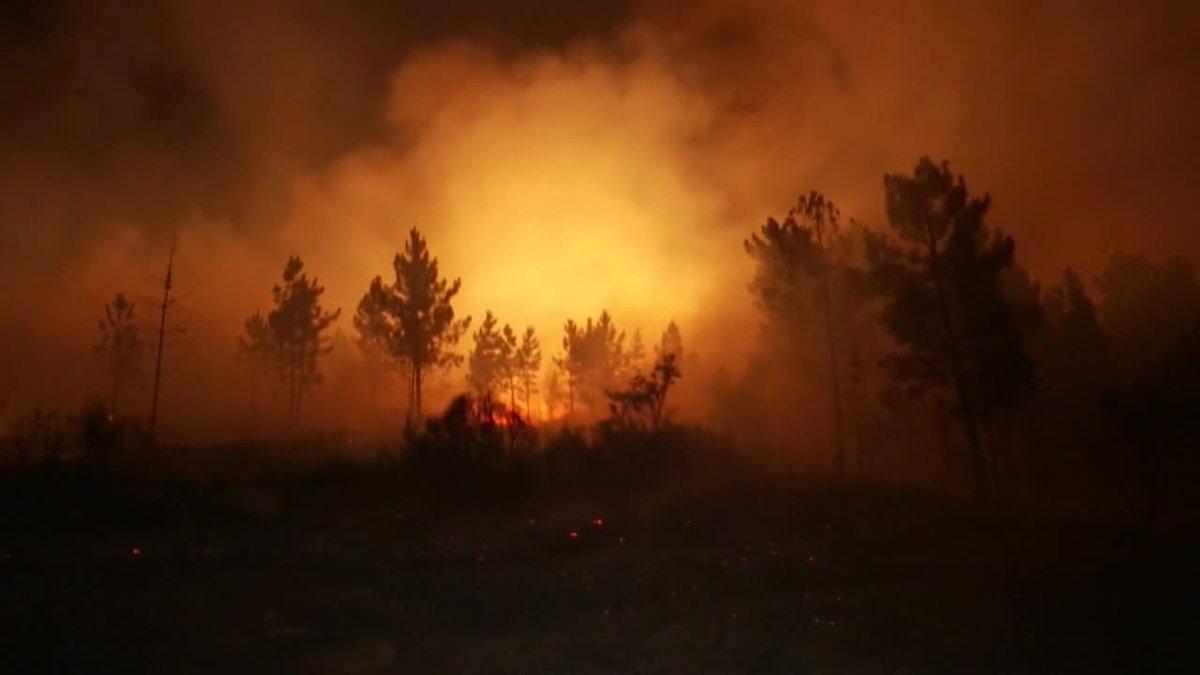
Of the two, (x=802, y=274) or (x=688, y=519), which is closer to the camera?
(x=688, y=519)

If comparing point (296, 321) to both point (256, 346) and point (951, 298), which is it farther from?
point (951, 298)

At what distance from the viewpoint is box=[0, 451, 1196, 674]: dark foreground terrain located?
877cm

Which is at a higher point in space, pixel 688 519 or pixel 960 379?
pixel 960 379

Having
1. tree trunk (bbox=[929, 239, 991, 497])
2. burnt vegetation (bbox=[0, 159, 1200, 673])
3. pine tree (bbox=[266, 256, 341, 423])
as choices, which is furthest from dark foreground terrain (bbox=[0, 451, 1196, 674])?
pine tree (bbox=[266, 256, 341, 423])

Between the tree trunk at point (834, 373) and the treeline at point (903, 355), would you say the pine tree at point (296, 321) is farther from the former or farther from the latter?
the tree trunk at point (834, 373)

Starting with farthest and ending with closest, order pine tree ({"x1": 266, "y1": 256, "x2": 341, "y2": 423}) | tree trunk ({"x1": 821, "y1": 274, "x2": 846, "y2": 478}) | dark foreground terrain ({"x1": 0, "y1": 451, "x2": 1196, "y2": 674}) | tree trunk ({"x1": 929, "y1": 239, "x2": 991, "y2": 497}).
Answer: pine tree ({"x1": 266, "y1": 256, "x2": 341, "y2": 423}) < tree trunk ({"x1": 821, "y1": 274, "x2": 846, "y2": 478}) < tree trunk ({"x1": 929, "y1": 239, "x2": 991, "y2": 497}) < dark foreground terrain ({"x1": 0, "y1": 451, "x2": 1196, "y2": 674})

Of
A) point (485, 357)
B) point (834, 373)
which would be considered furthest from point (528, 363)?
point (834, 373)

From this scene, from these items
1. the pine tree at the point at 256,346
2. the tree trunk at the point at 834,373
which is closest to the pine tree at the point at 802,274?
the tree trunk at the point at 834,373

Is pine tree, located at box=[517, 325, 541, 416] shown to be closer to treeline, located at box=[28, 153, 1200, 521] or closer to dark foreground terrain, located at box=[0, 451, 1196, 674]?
treeline, located at box=[28, 153, 1200, 521]

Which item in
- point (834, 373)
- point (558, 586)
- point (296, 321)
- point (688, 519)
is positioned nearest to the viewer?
point (558, 586)

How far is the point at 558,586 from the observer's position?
12.7m

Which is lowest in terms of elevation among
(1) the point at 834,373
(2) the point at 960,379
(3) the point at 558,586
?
(3) the point at 558,586

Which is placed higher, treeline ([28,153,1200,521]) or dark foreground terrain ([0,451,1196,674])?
treeline ([28,153,1200,521])

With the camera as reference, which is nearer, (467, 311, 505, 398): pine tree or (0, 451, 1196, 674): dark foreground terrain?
(0, 451, 1196, 674): dark foreground terrain
